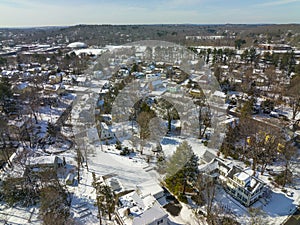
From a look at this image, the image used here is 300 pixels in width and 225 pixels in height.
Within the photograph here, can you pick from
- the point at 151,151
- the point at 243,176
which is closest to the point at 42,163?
the point at 151,151

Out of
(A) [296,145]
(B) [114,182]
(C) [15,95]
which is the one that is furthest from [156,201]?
(C) [15,95]

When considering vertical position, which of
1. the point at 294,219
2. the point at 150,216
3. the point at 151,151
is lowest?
the point at 294,219

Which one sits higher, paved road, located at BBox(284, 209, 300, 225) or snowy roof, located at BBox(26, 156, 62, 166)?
snowy roof, located at BBox(26, 156, 62, 166)

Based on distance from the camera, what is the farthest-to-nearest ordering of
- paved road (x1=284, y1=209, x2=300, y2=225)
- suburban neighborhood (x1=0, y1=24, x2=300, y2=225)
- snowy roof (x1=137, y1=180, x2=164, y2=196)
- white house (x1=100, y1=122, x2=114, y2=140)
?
1. white house (x1=100, y1=122, x2=114, y2=140)
2. snowy roof (x1=137, y1=180, x2=164, y2=196)
3. suburban neighborhood (x1=0, y1=24, x2=300, y2=225)
4. paved road (x1=284, y1=209, x2=300, y2=225)

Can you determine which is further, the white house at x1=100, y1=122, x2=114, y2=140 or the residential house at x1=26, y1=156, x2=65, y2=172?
the white house at x1=100, y1=122, x2=114, y2=140

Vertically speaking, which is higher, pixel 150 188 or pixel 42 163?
pixel 42 163

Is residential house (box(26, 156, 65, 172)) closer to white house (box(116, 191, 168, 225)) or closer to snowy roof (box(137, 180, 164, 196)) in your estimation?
white house (box(116, 191, 168, 225))

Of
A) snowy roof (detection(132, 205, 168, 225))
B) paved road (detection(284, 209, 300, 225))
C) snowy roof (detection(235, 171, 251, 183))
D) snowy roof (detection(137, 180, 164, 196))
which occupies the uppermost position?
snowy roof (detection(235, 171, 251, 183))

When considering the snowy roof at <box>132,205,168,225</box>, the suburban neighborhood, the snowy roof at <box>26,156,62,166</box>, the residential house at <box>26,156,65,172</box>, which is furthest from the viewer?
the snowy roof at <box>26,156,62,166</box>

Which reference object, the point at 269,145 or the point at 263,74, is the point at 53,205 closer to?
the point at 269,145

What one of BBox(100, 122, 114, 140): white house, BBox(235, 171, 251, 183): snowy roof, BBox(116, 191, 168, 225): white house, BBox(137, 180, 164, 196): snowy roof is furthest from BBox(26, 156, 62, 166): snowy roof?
BBox(235, 171, 251, 183): snowy roof

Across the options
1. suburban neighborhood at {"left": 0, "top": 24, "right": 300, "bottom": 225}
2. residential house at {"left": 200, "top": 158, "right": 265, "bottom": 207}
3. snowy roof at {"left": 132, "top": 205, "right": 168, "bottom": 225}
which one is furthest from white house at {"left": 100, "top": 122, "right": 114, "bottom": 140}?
snowy roof at {"left": 132, "top": 205, "right": 168, "bottom": 225}

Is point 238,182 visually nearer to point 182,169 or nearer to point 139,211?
point 182,169

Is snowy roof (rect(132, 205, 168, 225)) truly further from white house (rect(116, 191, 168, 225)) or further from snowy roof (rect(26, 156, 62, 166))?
snowy roof (rect(26, 156, 62, 166))
